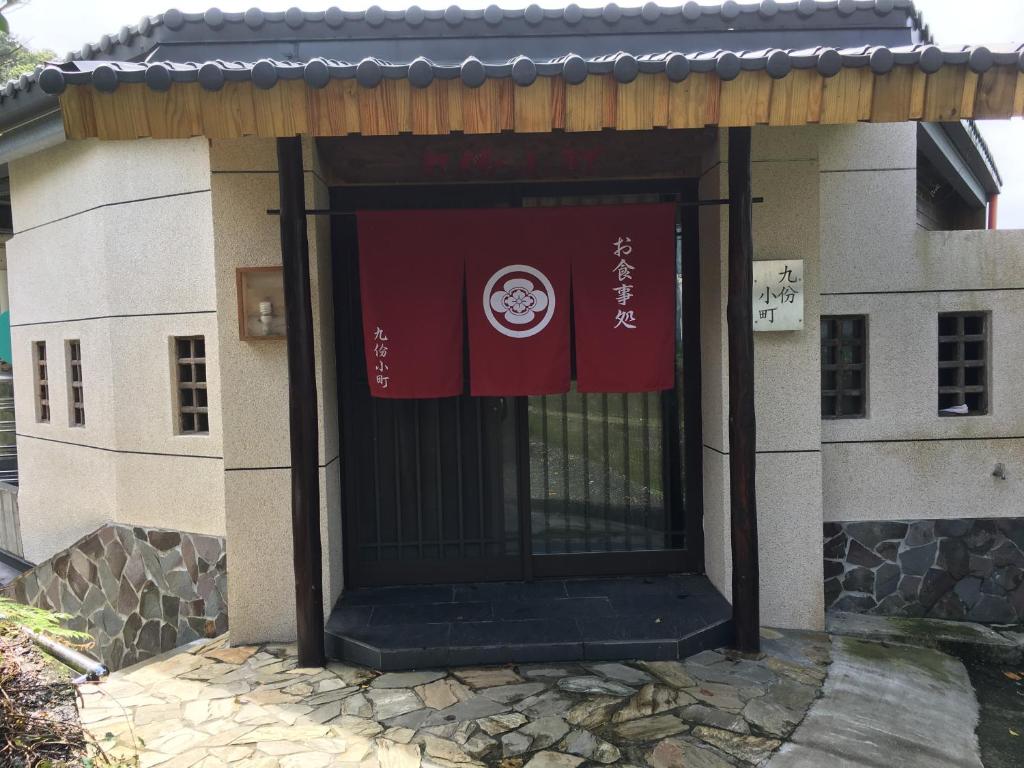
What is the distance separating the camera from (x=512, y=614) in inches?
223

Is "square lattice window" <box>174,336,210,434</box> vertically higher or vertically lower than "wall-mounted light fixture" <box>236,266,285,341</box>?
lower

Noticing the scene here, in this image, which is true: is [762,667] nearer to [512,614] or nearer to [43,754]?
[512,614]

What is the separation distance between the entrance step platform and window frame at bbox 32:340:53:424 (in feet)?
17.9

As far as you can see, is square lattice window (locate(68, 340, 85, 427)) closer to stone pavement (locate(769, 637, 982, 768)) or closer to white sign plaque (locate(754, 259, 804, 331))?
white sign plaque (locate(754, 259, 804, 331))

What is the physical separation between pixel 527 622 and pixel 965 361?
174 inches

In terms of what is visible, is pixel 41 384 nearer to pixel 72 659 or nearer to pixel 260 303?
pixel 260 303

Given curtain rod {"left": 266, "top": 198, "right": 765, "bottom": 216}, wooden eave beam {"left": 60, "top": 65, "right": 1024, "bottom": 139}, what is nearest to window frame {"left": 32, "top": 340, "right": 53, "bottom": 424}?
curtain rod {"left": 266, "top": 198, "right": 765, "bottom": 216}

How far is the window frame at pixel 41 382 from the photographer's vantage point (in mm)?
8781

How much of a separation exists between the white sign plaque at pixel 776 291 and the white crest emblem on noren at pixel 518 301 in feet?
5.29

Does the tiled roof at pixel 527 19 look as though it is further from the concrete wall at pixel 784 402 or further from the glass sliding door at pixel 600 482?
the glass sliding door at pixel 600 482

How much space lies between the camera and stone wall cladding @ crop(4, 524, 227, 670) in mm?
6836

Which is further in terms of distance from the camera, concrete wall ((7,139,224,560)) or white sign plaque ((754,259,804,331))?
concrete wall ((7,139,224,560))

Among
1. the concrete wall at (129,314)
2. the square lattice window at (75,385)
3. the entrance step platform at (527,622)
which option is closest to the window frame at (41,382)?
the concrete wall at (129,314)

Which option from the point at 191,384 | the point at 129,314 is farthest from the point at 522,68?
the point at 129,314
